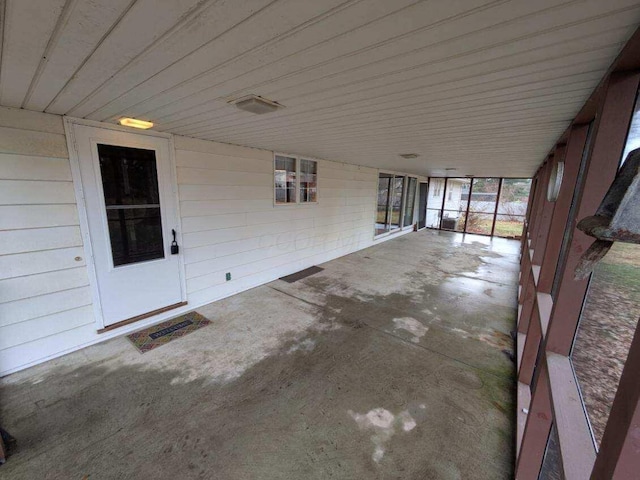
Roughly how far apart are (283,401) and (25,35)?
2.54 m

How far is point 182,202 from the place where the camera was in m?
3.38

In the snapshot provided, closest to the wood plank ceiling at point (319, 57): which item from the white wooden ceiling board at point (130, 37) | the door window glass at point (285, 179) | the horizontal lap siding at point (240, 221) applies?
the white wooden ceiling board at point (130, 37)

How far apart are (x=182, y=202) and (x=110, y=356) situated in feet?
5.95

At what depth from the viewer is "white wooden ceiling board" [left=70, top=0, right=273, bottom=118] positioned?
35.4 inches

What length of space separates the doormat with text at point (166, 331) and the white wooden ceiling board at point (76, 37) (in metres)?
2.37

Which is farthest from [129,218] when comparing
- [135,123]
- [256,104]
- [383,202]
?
[383,202]

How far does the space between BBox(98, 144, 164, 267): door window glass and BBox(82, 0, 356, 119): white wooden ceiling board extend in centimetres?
147

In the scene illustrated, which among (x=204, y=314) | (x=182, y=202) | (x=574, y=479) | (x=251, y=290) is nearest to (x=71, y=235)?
(x=182, y=202)

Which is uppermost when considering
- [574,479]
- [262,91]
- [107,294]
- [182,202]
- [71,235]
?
[262,91]

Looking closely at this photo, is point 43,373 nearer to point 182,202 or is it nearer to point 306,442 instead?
point 182,202

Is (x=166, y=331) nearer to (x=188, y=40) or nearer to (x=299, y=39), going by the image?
(x=188, y=40)

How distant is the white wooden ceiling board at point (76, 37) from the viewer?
91 cm

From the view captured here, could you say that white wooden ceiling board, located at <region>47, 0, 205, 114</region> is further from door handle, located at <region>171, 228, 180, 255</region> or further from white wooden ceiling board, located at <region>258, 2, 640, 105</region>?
door handle, located at <region>171, 228, 180, 255</region>

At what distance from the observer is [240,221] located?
410cm
